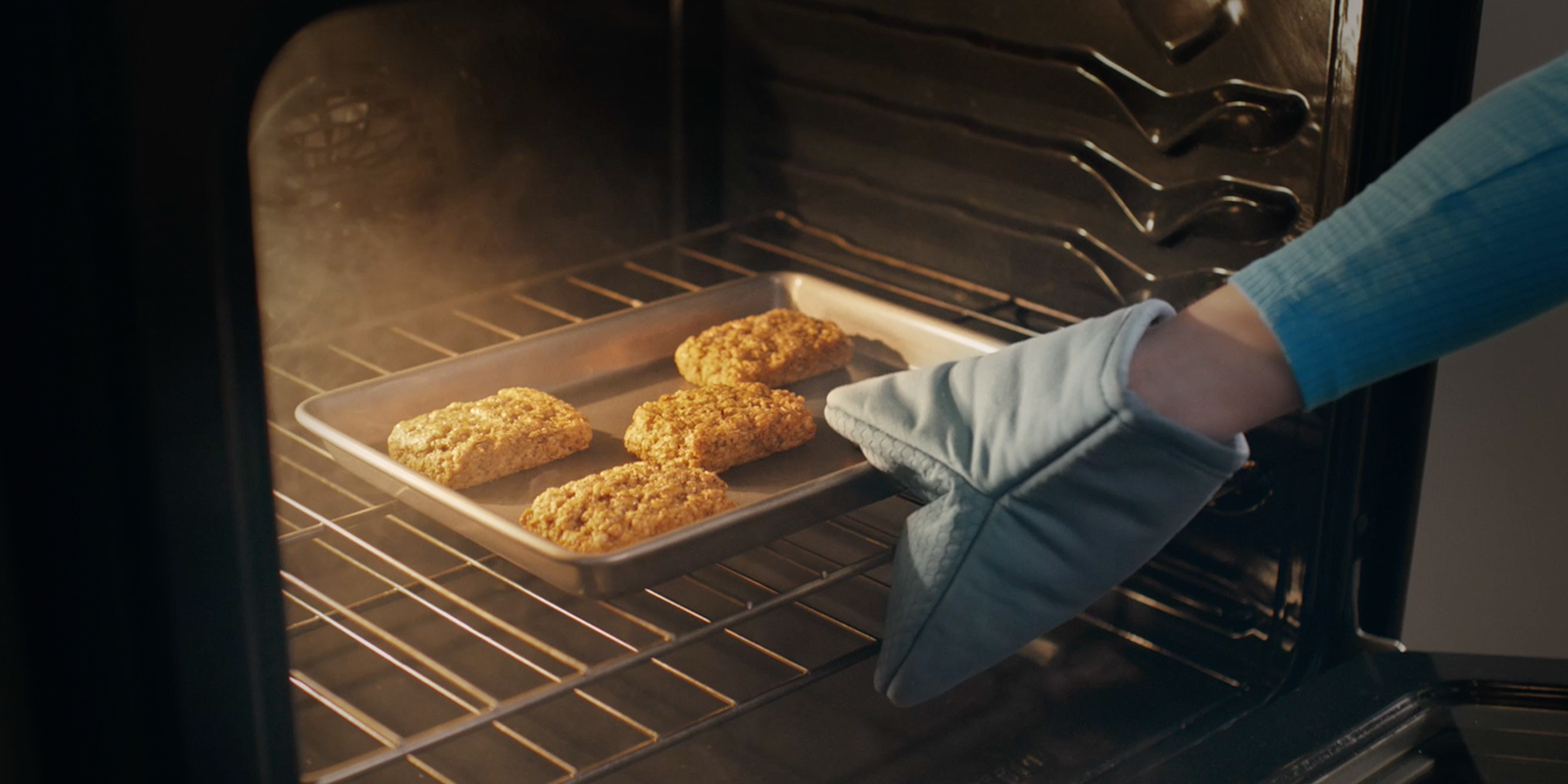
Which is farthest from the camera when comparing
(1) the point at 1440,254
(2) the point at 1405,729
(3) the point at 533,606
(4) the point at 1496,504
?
(3) the point at 533,606

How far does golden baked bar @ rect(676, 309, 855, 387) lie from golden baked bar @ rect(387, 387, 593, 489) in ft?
0.52

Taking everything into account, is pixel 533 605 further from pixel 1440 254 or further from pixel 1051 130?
pixel 1440 254

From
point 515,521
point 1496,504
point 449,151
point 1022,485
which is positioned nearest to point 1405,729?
point 1496,504

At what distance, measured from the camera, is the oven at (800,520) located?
0.59 m

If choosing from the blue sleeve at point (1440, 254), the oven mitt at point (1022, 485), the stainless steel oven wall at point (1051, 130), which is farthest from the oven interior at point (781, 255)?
the blue sleeve at point (1440, 254)

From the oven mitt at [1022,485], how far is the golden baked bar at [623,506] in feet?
0.53

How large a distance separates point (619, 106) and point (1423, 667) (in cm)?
89

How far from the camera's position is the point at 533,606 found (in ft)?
4.07

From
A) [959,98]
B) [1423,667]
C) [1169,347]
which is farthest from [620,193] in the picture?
[1423,667]

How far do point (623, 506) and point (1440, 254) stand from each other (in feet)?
1.87

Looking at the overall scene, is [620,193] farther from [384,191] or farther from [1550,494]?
[1550,494]

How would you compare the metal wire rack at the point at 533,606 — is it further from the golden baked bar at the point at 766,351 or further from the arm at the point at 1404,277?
the arm at the point at 1404,277

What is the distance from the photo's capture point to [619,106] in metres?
1.41

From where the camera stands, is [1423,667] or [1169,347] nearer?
[1169,347]
